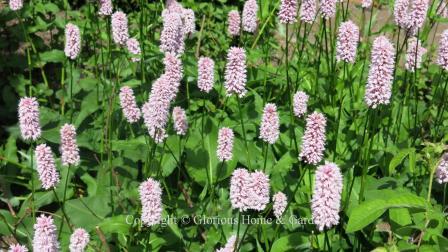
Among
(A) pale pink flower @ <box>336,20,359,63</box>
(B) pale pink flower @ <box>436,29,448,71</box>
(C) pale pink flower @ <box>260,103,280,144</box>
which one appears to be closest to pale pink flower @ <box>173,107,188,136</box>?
(C) pale pink flower @ <box>260,103,280,144</box>

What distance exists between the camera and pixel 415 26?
2.60 metres

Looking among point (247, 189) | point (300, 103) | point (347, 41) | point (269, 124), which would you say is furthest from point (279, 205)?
point (347, 41)

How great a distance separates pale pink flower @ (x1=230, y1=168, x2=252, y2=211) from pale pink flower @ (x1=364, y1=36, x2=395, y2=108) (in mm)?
557

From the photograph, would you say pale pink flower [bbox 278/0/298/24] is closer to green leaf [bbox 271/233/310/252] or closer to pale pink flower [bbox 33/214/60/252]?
green leaf [bbox 271/233/310/252]

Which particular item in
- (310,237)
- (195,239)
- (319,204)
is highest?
(319,204)

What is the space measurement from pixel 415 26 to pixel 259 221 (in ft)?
3.71

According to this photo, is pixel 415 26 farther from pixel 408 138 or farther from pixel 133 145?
pixel 133 145

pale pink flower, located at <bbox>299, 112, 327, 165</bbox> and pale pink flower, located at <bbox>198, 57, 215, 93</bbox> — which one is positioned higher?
pale pink flower, located at <bbox>198, 57, 215, 93</bbox>

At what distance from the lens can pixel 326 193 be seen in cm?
161

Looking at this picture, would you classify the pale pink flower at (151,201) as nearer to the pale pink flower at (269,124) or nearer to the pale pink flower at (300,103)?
the pale pink flower at (269,124)

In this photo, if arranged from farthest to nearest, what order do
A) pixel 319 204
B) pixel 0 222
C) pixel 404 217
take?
pixel 0 222 → pixel 404 217 → pixel 319 204

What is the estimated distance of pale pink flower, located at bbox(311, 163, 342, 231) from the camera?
5.24 feet

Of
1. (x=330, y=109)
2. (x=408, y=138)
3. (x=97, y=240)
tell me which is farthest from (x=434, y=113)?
(x=97, y=240)

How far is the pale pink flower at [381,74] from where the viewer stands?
198 cm
